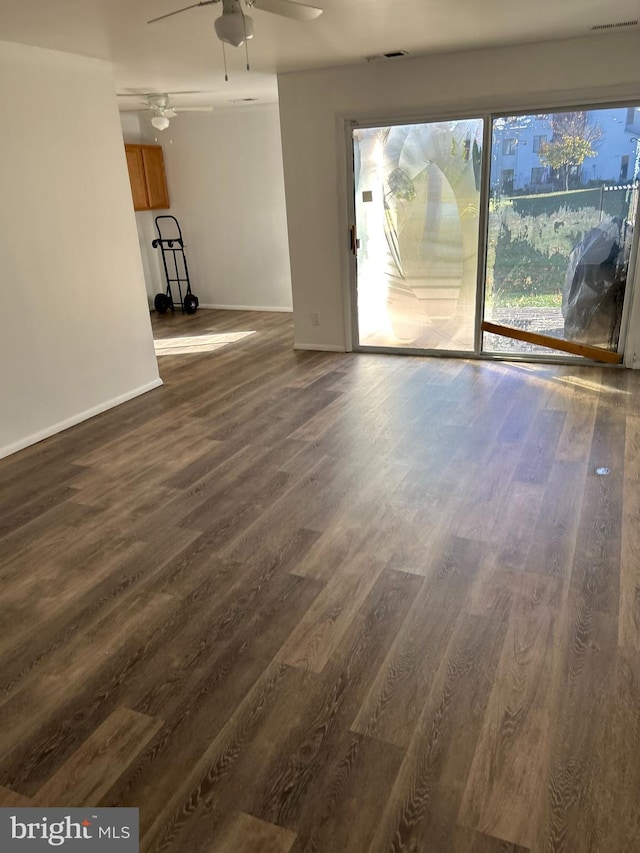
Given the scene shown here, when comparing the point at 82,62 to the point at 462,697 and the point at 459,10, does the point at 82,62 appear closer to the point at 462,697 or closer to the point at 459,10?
the point at 459,10

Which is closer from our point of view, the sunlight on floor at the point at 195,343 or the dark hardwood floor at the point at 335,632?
the dark hardwood floor at the point at 335,632

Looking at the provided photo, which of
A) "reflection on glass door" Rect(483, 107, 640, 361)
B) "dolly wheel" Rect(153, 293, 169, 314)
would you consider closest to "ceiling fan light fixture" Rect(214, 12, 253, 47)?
"reflection on glass door" Rect(483, 107, 640, 361)

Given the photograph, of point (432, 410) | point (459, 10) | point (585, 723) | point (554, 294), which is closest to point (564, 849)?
point (585, 723)

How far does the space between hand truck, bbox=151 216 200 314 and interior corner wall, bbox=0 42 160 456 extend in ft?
12.5

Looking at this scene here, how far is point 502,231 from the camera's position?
5422 millimetres

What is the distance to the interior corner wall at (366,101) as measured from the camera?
15.4 ft

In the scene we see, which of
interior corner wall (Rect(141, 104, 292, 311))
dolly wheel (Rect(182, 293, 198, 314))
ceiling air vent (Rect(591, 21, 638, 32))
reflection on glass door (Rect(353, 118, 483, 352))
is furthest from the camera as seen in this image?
dolly wheel (Rect(182, 293, 198, 314))

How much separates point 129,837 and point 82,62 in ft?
15.8

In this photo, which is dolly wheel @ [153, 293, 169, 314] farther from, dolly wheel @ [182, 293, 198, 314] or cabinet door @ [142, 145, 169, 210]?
cabinet door @ [142, 145, 169, 210]

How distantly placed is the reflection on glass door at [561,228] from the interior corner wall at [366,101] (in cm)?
21

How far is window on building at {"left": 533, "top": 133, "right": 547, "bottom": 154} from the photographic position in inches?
199

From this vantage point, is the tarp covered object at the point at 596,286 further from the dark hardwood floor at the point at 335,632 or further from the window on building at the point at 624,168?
the dark hardwood floor at the point at 335,632

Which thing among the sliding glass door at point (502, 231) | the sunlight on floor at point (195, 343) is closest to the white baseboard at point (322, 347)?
the sliding glass door at point (502, 231)

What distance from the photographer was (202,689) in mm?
2057
